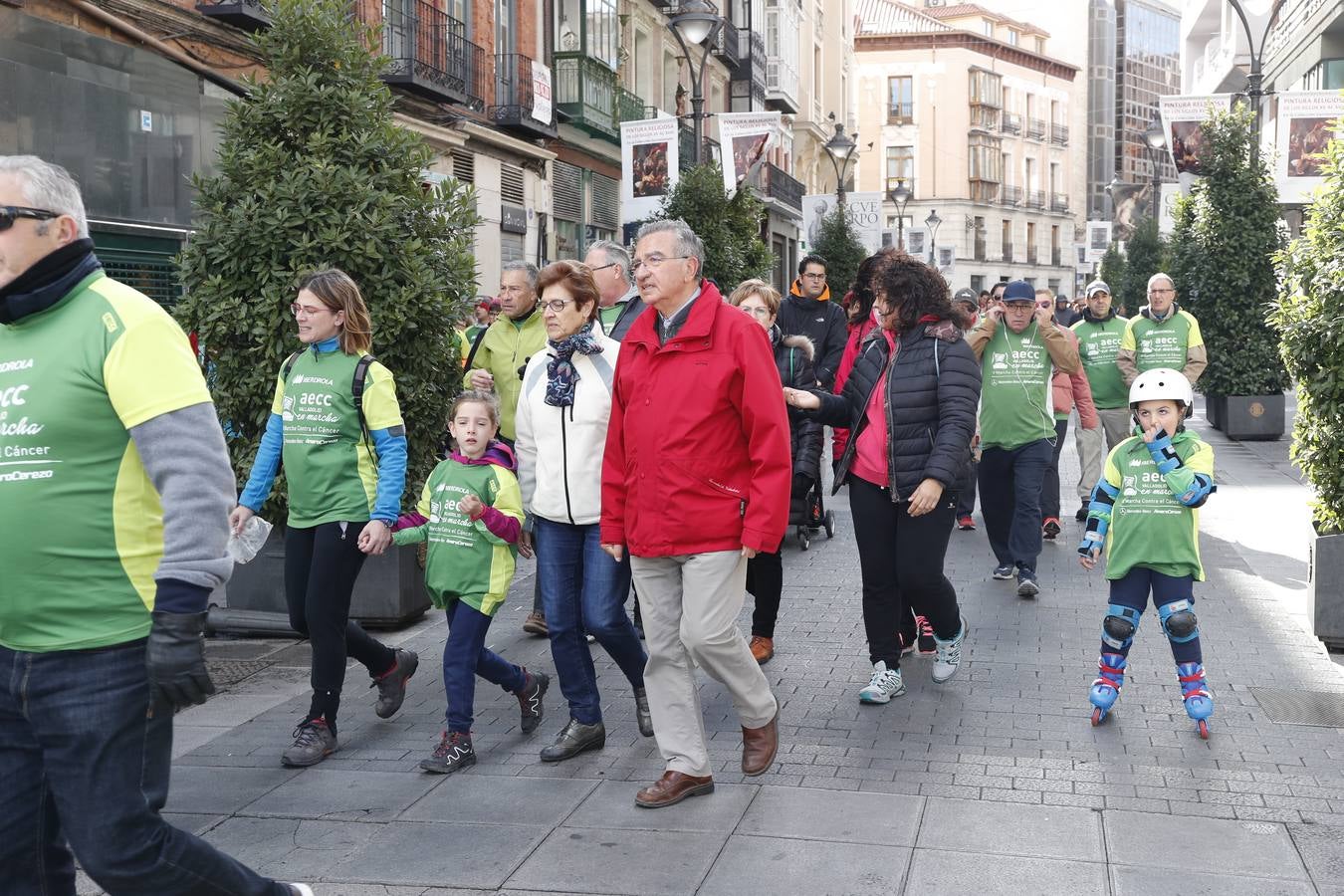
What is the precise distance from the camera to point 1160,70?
11350 centimetres

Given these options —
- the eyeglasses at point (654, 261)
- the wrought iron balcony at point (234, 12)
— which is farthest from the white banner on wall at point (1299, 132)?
the eyeglasses at point (654, 261)

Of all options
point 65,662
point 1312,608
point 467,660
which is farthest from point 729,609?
point 1312,608

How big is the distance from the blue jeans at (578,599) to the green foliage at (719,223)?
12.3m

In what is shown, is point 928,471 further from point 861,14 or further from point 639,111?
point 861,14

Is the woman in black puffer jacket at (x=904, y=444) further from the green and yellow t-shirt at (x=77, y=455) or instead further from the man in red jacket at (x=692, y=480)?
the green and yellow t-shirt at (x=77, y=455)

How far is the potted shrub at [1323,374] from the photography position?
7.14 meters

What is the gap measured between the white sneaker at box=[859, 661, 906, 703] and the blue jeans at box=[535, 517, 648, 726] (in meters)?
1.23

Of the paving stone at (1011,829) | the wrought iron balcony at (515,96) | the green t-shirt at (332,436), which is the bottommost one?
the paving stone at (1011,829)

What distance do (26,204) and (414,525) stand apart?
283 cm

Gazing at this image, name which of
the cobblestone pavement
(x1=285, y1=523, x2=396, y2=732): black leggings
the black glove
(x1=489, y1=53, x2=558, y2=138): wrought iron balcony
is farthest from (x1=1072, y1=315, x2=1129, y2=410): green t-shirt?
(x1=489, y1=53, x2=558, y2=138): wrought iron balcony

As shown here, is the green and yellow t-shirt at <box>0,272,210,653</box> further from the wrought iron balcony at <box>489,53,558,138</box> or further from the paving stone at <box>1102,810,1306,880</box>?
the wrought iron balcony at <box>489,53,558,138</box>

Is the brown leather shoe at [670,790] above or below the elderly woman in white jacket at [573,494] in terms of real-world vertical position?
below

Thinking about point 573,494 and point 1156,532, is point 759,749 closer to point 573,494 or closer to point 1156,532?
point 573,494

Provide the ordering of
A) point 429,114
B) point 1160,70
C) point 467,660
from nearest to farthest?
point 467,660 < point 429,114 < point 1160,70
